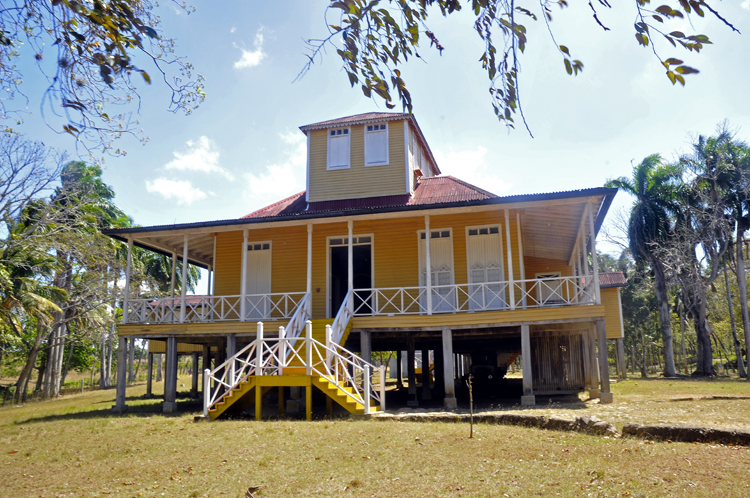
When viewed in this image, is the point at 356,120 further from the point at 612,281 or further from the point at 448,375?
the point at 612,281

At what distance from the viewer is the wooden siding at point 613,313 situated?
1009 inches

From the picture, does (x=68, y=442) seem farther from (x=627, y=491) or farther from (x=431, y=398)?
(x=431, y=398)

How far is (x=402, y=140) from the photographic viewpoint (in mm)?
18766

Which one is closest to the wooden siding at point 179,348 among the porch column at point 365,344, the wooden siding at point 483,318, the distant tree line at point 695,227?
the porch column at point 365,344

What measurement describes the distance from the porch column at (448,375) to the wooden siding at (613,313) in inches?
539

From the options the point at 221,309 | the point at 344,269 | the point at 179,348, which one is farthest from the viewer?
the point at 179,348

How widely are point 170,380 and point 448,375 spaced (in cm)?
756

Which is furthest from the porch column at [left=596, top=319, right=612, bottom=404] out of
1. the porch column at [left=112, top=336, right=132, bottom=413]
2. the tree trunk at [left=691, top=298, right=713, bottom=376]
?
the tree trunk at [left=691, top=298, right=713, bottom=376]

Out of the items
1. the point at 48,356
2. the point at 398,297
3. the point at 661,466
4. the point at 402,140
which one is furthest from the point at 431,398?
the point at 48,356

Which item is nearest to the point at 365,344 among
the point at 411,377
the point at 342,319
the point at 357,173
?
the point at 342,319

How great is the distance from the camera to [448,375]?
14.2 metres

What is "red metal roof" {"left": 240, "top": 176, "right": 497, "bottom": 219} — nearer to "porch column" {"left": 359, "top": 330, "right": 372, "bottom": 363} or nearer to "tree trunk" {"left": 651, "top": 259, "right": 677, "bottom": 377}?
"porch column" {"left": 359, "top": 330, "right": 372, "bottom": 363}

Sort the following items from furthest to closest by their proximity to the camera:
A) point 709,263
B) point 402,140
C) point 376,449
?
1. point 709,263
2. point 402,140
3. point 376,449

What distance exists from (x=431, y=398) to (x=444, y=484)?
13.8 metres
